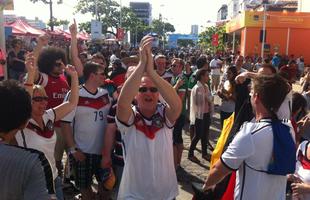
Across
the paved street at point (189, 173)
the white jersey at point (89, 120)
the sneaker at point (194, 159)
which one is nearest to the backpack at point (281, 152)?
the white jersey at point (89, 120)

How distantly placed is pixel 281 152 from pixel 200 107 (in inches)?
182

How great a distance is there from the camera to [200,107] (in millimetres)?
7324

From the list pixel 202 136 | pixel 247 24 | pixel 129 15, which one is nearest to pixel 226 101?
pixel 202 136

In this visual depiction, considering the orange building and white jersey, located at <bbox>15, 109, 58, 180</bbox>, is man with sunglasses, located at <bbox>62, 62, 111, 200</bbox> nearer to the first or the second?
white jersey, located at <bbox>15, 109, 58, 180</bbox>

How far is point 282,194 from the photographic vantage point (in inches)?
113

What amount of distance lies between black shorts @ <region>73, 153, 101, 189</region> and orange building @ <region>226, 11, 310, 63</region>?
2999 centimetres

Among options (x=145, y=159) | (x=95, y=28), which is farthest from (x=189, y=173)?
(x=95, y=28)

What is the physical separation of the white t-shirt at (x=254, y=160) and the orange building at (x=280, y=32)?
103ft

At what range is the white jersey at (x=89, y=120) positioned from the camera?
4.46 metres

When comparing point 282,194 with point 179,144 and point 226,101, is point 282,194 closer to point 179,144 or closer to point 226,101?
point 179,144

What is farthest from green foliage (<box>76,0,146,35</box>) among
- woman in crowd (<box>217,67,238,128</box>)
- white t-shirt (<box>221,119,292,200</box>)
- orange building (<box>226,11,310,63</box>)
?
white t-shirt (<box>221,119,292,200</box>)

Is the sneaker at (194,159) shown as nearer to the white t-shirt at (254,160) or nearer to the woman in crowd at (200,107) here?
the woman in crowd at (200,107)

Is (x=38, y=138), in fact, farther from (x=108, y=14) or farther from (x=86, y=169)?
(x=108, y=14)

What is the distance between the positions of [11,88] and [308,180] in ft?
7.37
